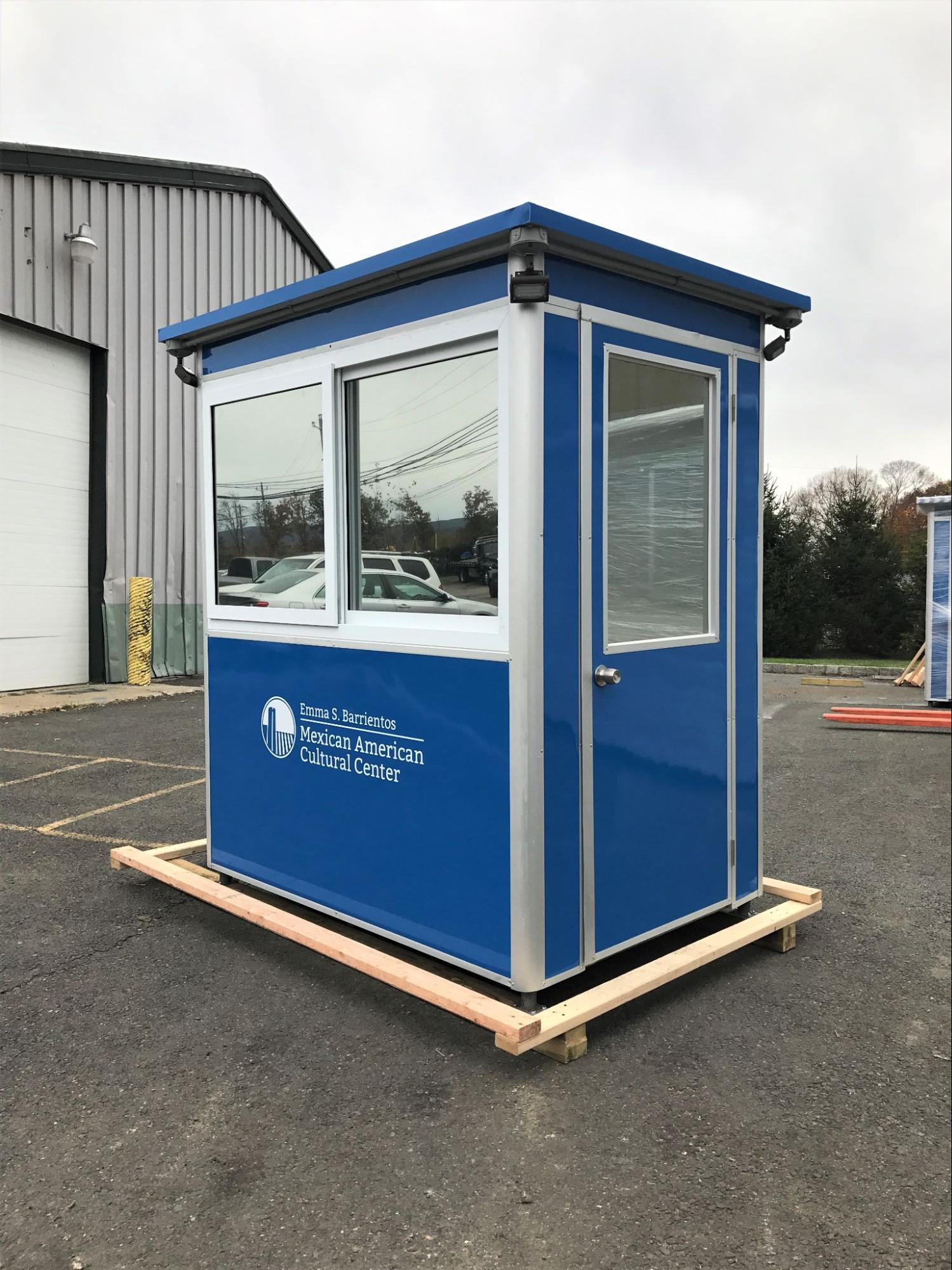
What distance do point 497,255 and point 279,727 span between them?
2037 millimetres

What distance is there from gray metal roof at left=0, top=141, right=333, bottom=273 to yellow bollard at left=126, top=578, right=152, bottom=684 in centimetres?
487

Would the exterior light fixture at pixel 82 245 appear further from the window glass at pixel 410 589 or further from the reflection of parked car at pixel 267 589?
the window glass at pixel 410 589

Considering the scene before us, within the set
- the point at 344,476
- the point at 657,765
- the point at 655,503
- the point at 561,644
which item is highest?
the point at 344,476

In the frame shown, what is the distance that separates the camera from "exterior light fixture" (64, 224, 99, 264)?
37.0 feet

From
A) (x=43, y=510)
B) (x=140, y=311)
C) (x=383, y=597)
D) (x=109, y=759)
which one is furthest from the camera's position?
(x=140, y=311)

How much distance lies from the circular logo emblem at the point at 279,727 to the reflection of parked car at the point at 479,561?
1101mm

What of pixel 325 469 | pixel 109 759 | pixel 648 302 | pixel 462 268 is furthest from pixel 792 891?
pixel 109 759

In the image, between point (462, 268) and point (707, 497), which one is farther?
point (707, 497)

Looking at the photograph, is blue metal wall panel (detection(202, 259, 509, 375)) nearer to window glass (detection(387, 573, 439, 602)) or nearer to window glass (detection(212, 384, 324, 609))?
window glass (detection(212, 384, 324, 609))

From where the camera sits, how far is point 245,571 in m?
4.15

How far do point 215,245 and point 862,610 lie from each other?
10.0m

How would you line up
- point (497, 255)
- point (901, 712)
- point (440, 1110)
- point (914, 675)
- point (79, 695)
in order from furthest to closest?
1. point (914, 675)
2. point (79, 695)
3. point (901, 712)
4. point (497, 255)
5. point (440, 1110)

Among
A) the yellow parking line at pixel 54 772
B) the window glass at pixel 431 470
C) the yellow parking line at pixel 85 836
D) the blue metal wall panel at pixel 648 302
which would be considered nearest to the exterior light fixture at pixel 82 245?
the yellow parking line at pixel 54 772

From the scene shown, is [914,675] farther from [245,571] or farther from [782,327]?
[245,571]
